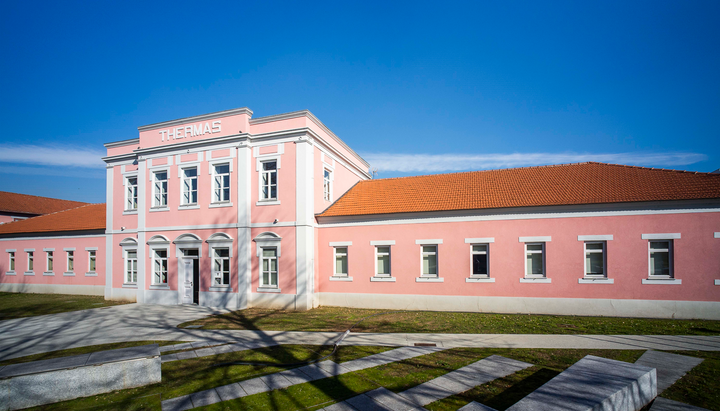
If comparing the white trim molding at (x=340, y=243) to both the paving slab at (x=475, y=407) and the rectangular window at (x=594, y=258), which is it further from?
the paving slab at (x=475, y=407)

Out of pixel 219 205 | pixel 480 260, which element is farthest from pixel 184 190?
pixel 480 260

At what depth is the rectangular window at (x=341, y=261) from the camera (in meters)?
17.3

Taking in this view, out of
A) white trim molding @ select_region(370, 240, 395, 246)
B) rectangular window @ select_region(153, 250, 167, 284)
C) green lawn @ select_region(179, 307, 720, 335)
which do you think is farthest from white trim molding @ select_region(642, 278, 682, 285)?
rectangular window @ select_region(153, 250, 167, 284)

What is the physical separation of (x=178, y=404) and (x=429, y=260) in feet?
37.9

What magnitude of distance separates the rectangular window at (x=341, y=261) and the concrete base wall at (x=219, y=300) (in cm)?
473

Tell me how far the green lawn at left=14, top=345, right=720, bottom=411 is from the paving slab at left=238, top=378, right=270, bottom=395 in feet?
0.66

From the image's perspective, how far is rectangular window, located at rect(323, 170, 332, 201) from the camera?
18.7 m

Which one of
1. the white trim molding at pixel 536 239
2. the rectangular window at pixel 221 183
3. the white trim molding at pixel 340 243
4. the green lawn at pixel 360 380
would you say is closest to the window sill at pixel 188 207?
the rectangular window at pixel 221 183

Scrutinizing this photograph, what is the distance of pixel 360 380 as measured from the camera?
23.6ft

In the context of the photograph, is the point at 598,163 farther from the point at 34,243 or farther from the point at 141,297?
the point at 34,243

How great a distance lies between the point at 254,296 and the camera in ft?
55.3

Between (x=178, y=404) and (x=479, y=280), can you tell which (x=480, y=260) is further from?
(x=178, y=404)

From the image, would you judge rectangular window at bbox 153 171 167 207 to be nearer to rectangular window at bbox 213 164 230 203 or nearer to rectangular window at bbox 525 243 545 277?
rectangular window at bbox 213 164 230 203

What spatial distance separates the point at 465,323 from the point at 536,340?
112 inches
